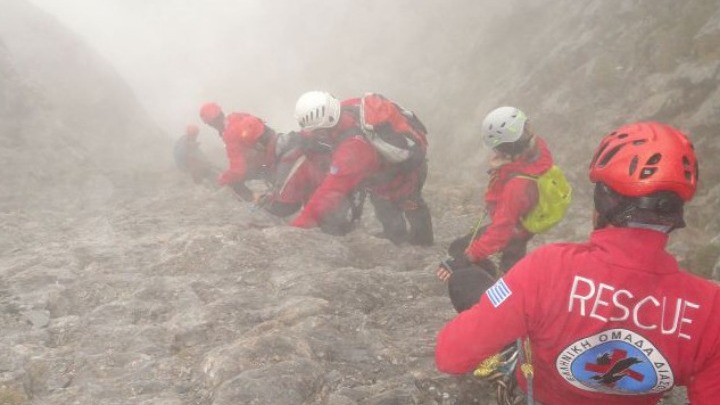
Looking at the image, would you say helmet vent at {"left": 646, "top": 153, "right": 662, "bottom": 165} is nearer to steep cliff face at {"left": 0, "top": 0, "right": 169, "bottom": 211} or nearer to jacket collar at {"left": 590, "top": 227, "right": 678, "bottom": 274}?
jacket collar at {"left": 590, "top": 227, "right": 678, "bottom": 274}

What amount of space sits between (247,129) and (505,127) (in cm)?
580

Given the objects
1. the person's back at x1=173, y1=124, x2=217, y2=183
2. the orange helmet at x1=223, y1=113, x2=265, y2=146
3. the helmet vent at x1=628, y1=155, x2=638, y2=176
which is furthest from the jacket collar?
the person's back at x1=173, y1=124, x2=217, y2=183

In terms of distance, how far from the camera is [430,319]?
24.6ft

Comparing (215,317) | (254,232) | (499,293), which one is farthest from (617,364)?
(254,232)

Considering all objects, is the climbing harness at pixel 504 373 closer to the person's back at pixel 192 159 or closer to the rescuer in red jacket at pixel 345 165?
the rescuer in red jacket at pixel 345 165

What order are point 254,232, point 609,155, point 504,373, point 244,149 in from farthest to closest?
point 244,149
point 254,232
point 504,373
point 609,155

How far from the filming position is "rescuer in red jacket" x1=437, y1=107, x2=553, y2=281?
299 inches

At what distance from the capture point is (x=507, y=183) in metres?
7.73

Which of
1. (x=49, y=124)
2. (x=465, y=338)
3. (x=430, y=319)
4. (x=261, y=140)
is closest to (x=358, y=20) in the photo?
(x=49, y=124)

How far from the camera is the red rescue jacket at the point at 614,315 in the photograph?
11.6ft

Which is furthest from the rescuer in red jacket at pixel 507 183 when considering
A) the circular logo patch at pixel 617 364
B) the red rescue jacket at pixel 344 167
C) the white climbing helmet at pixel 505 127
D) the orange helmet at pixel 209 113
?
the orange helmet at pixel 209 113

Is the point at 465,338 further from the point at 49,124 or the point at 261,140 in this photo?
the point at 49,124

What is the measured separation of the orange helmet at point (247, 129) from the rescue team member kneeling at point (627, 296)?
28.6 ft

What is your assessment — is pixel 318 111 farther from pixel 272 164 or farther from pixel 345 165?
pixel 272 164
